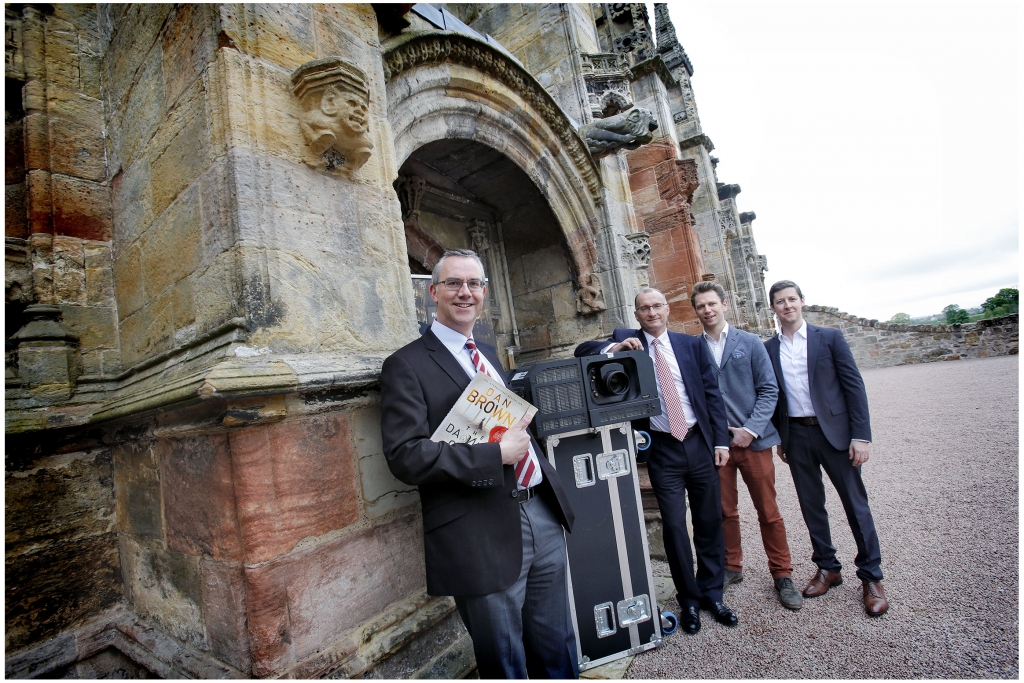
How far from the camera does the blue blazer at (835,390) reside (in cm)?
284

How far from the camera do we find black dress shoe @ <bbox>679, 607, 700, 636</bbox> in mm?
2682

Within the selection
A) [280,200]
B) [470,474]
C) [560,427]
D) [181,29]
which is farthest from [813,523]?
[181,29]

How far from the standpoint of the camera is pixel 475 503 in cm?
170

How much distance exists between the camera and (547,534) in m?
1.94

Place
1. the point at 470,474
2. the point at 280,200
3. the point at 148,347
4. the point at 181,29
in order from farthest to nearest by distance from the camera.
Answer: the point at 148,347 < the point at 181,29 < the point at 280,200 < the point at 470,474

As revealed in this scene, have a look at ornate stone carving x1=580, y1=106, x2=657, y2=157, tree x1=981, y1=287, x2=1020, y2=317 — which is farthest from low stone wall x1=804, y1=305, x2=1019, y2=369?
ornate stone carving x1=580, y1=106, x2=657, y2=157

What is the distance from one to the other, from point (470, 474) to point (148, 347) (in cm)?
196

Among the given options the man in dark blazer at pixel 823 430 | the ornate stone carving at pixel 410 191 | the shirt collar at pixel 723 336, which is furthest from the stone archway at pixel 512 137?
the man in dark blazer at pixel 823 430

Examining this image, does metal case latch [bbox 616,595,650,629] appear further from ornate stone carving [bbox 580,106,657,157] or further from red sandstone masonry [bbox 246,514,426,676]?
ornate stone carving [bbox 580,106,657,157]

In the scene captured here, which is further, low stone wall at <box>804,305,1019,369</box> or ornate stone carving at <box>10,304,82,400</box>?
low stone wall at <box>804,305,1019,369</box>

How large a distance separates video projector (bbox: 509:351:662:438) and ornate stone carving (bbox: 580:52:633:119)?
4468 millimetres

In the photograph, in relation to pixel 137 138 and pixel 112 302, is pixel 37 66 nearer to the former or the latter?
pixel 137 138

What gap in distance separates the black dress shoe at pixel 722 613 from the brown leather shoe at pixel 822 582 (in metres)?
0.54

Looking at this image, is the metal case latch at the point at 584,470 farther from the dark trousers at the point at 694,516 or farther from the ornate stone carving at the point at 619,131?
the ornate stone carving at the point at 619,131
